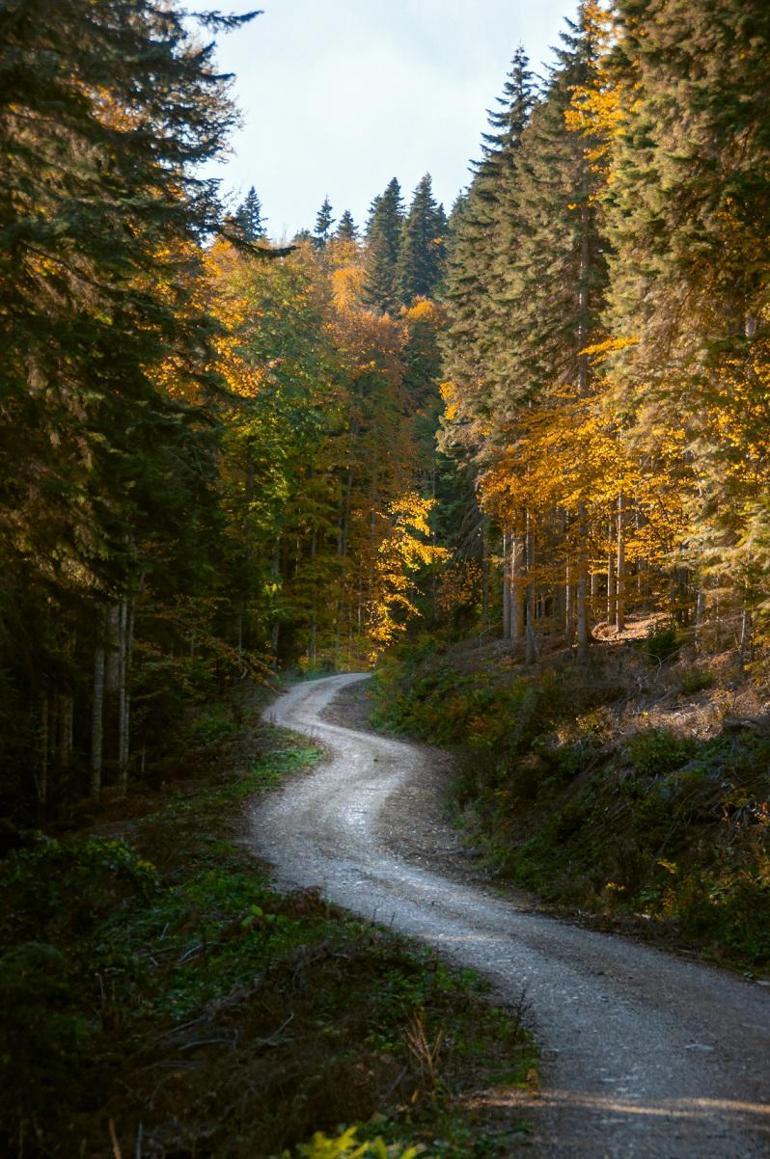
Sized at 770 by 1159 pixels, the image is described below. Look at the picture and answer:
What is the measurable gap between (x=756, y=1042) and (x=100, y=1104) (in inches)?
184

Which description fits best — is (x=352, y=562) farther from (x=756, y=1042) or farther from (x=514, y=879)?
(x=756, y=1042)

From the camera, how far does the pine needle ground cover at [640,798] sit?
9.52 m

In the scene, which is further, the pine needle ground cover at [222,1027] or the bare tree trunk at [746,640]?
the bare tree trunk at [746,640]

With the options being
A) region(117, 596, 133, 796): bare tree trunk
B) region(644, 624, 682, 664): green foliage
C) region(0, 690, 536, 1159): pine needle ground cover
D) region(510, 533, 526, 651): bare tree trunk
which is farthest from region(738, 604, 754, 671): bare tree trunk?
region(117, 596, 133, 796): bare tree trunk

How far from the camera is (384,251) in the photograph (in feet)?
241

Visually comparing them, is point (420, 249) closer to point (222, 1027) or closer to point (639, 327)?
point (639, 327)

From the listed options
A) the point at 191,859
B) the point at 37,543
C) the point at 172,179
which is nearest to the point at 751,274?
the point at 172,179

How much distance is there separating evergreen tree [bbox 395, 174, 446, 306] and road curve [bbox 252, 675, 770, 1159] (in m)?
65.1

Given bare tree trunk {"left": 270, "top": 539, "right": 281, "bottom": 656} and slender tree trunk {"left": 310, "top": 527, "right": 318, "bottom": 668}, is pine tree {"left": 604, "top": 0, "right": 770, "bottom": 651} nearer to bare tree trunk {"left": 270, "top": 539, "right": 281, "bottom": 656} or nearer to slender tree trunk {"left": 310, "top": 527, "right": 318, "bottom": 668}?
bare tree trunk {"left": 270, "top": 539, "right": 281, "bottom": 656}

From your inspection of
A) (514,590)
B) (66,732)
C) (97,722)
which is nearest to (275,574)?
(514,590)

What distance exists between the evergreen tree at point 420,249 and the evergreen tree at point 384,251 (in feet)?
3.06

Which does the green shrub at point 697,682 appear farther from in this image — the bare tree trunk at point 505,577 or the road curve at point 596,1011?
the bare tree trunk at point 505,577

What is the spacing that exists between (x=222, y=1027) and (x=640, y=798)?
7.54 metres

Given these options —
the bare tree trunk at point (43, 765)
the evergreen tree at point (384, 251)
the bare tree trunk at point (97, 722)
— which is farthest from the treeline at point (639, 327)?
the evergreen tree at point (384, 251)
